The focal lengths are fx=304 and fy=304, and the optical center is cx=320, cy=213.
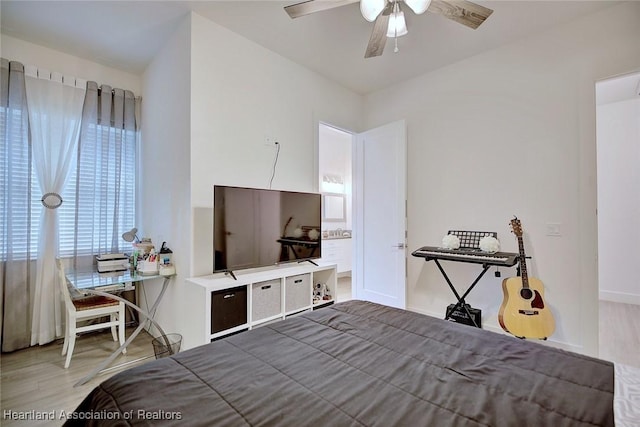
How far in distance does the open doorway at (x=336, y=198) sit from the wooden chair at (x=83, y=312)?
3.25 metres

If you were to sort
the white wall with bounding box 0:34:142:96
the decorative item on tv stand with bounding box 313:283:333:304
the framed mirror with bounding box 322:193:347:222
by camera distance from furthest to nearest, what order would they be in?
the framed mirror with bounding box 322:193:347:222 → the decorative item on tv stand with bounding box 313:283:333:304 → the white wall with bounding box 0:34:142:96

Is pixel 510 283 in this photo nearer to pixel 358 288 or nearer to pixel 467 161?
pixel 467 161

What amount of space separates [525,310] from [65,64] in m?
4.90

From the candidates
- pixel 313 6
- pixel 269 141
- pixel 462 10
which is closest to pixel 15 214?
pixel 269 141

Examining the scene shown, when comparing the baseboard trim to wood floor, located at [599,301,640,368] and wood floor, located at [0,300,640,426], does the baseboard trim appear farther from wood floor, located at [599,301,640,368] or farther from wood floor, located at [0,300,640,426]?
wood floor, located at [0,300,640,426]

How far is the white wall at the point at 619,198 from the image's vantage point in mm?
4047

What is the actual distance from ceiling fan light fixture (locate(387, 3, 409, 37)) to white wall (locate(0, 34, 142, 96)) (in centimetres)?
298

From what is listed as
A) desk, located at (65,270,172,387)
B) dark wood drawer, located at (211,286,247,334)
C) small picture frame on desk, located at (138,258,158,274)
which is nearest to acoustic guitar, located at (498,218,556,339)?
dark wood drawer, located at (211,286,247,334)

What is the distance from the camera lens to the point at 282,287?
2.76m

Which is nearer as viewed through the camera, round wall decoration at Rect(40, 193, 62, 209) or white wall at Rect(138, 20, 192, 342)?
white wall at Rect(138, 20, 192, 342)

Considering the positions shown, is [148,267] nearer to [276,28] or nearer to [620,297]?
[276,28]

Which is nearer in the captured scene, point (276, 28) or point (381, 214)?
point (276, 28)

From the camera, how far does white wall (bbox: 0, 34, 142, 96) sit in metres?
2.81

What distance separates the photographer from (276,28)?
2752 mm
